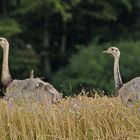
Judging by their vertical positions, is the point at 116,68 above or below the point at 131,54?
below

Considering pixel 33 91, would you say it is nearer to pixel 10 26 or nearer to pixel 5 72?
pixel 5 72

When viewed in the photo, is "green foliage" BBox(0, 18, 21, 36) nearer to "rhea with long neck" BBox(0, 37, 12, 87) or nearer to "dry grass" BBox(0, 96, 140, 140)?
"rhea with long neck" BBox(0, 37, 12, 87)

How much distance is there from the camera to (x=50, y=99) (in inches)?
355

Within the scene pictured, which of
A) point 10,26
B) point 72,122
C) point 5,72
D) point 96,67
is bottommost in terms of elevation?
point 72,122

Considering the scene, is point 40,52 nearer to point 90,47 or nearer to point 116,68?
point 90,47

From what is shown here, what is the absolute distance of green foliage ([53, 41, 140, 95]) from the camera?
25703 millimetres

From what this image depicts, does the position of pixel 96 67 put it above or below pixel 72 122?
above

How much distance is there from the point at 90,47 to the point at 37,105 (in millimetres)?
20201

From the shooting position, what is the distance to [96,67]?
26.8 metres

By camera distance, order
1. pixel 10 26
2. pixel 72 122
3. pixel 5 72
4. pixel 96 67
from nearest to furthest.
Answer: pixel 72 122 < pixel 5 72 < pixel 96 67 < pixel 10 26

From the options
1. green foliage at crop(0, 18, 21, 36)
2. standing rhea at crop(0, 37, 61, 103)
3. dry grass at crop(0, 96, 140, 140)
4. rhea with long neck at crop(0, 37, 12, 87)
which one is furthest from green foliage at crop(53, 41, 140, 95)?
dry grass at crop(0, 96, 140, 140)

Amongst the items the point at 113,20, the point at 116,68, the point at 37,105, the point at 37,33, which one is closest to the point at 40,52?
the point at 37,33

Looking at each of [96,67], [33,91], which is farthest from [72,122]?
[96,67]

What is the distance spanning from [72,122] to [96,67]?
18.8 metres
